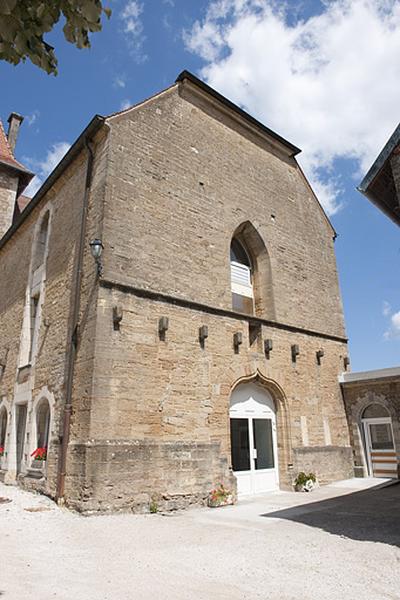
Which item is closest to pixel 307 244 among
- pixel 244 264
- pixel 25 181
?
pixel 244 264

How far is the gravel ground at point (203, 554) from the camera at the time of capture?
147 inches

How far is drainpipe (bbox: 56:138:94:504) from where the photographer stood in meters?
7.61

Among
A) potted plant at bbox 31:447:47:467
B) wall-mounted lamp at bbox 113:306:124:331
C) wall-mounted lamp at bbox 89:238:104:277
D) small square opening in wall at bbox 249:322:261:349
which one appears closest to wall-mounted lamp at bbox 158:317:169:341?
wall-mounted lamp at bbox 113:306:124:331

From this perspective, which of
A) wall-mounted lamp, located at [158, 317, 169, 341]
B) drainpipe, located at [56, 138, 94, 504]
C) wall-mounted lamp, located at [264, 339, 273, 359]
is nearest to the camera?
drainpipe, located at [56, 138, 94, 504]

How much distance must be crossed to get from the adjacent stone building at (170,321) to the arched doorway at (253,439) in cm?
4

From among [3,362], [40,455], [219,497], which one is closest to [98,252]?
[40,455]

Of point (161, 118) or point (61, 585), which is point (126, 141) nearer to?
point (161, 118)

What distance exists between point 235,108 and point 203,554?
1134 centimetres

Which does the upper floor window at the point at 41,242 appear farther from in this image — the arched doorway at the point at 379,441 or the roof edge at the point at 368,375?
the arched doorway at the point at 379,441

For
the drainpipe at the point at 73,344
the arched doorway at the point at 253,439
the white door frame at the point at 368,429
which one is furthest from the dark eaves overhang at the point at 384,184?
the white door frame at the point at 368,429

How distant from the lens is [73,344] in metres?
8.30

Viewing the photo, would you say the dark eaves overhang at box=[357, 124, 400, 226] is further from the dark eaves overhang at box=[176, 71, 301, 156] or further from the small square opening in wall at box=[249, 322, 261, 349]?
the dark eaves overhang at box=[176, 71, 301, 156]

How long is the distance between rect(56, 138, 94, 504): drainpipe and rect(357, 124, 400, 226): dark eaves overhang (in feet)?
18.0

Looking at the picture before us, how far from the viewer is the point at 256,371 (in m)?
10.2
